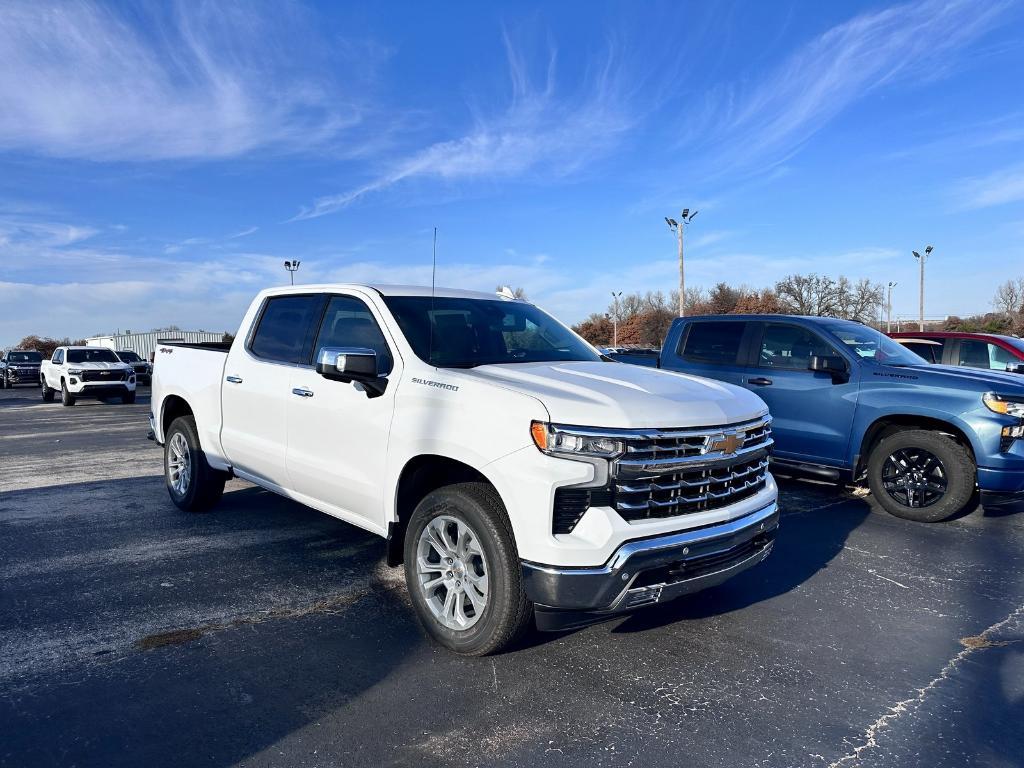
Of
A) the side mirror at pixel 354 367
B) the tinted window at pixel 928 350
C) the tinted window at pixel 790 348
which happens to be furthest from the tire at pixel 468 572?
the tinted window at pixel 928 350

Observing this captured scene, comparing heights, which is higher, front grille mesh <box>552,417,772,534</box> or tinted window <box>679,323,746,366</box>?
tinted window <box>679,323,746,366</box>

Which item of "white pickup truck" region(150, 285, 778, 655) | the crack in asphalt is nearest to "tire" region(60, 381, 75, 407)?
"white pickup truck" region(150, 285, 778, 655)

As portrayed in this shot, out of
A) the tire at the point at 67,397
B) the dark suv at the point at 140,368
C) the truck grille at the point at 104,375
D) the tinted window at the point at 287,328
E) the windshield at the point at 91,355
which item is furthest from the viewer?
the dark suv at the point at 140,368

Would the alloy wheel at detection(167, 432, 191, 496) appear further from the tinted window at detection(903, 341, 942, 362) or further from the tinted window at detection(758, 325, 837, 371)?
the tinted window at detection(903, 341, 942, 362)

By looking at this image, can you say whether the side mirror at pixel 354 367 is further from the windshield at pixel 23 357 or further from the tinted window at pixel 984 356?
the windshield at pixel 23 357

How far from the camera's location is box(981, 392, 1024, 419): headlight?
577 cm

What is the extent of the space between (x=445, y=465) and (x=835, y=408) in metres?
4.70

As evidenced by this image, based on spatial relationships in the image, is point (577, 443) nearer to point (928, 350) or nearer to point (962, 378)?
point (962, 378)

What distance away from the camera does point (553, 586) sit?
2.97 meters

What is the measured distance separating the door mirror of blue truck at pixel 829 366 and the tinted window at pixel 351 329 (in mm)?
4502

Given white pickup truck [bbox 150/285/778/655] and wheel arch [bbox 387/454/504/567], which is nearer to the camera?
white pickup truck [bbox 150/285/778/655]

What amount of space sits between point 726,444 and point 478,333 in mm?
1748

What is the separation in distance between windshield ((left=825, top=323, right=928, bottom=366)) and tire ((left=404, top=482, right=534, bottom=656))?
505 centimetres

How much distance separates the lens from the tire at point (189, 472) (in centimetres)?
586
